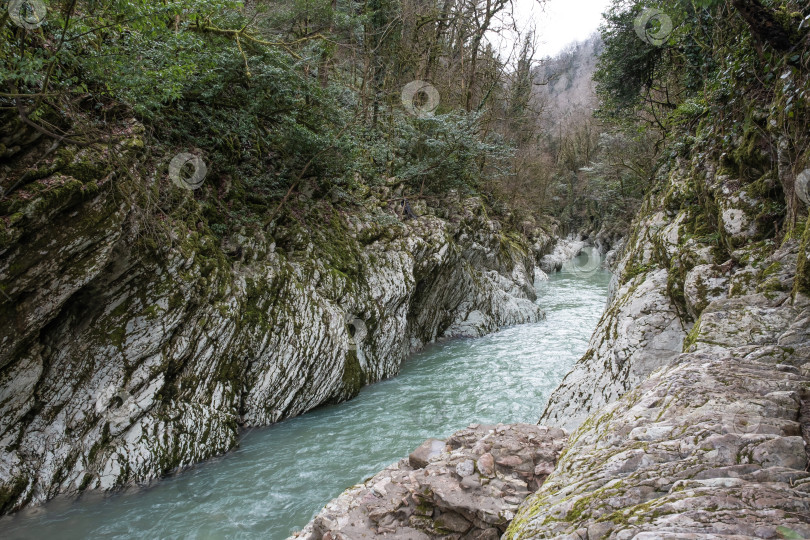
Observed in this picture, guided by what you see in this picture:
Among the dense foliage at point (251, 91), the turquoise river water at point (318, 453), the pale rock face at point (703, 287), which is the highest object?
the dense foliage at point (251, 91)

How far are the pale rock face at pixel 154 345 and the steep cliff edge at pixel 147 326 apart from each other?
18 mm

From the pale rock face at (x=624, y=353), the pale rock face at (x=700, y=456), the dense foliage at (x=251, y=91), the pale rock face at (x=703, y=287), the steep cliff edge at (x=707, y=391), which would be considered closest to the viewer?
the pale rock face at (x=700, y=456)

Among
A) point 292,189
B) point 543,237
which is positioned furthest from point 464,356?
point 543,237

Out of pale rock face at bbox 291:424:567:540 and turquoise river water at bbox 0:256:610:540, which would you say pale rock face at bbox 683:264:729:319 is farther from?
turquoise river water at bbox 0:256:610:540

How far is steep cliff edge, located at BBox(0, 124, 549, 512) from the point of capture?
4.55m

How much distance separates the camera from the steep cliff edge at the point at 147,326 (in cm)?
455

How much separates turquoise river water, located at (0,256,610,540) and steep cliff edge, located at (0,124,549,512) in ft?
0.96

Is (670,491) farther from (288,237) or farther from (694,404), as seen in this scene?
(288,237)

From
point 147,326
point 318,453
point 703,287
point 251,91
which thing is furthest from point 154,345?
point 703,287

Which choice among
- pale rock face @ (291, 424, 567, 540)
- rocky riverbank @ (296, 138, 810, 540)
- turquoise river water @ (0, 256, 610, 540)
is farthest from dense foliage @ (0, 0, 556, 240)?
rocky riverbank @ (296, 138, 810, 540)

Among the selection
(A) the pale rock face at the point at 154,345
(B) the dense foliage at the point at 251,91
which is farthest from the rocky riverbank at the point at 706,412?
(B) the dense foliage at the point at 251,91

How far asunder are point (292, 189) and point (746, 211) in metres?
7.89

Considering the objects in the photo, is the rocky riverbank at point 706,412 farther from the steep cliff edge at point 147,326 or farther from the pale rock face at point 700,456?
the steep cliff edge at point 147,326

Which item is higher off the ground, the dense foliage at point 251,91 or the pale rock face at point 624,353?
the dense foliage at point 251,91
